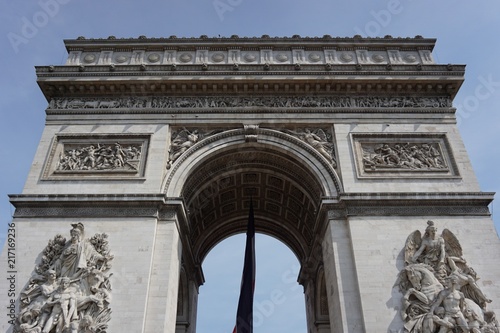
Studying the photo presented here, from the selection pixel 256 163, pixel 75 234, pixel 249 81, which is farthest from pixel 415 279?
pixel 75 234

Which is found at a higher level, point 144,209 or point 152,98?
point 152,98

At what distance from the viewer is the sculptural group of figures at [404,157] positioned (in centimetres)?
1569

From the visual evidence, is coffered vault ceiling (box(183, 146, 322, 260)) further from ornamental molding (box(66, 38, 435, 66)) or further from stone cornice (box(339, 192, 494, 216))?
ornamental molding (box(66, 38, 435, 66))

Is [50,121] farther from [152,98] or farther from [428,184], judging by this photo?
[428,184]

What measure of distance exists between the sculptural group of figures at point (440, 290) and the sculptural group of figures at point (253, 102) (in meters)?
5.65

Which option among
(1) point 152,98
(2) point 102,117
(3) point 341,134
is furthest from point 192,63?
(3) point 341,134

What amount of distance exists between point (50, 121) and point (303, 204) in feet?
35.3

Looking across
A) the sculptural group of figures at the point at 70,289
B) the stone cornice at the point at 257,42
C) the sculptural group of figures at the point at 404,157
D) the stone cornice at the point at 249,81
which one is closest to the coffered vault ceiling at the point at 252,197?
the sculptural group of figures at the point at 404,157

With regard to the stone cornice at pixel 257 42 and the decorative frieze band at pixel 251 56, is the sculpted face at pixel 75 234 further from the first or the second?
the stone cornice at pixel 257 42

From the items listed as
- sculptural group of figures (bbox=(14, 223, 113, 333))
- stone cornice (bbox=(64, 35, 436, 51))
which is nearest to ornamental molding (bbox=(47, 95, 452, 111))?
stone cornice (bbox=(64, 35, 436, 51))

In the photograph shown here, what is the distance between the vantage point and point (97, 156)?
52.4 feet

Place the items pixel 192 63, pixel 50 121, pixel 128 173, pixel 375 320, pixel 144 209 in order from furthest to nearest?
pixel 192 63 → pixel 50 121 → pixel 128 173 → pixel 144 209 → pixel 375 320

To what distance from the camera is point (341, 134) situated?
16.4 m

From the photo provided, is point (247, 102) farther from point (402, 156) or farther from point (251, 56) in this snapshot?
point (402, 156)
